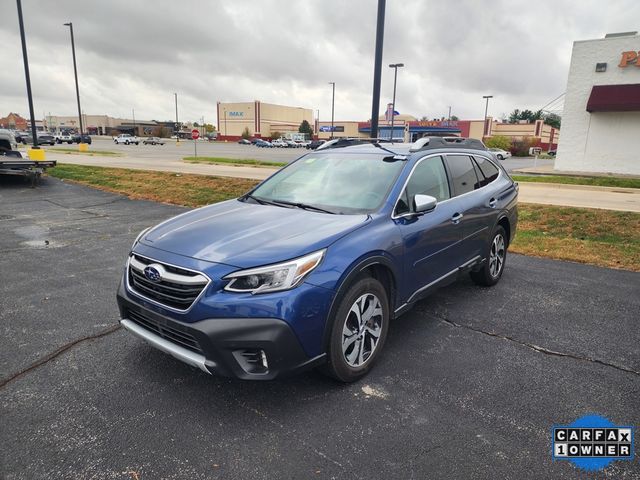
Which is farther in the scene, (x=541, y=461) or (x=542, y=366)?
(x=542, y=366)

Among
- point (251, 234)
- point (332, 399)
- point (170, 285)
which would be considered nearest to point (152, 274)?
point (170, 285)

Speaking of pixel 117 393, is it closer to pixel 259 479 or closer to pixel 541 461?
pixel 259 479

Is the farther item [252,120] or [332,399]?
[252,120]

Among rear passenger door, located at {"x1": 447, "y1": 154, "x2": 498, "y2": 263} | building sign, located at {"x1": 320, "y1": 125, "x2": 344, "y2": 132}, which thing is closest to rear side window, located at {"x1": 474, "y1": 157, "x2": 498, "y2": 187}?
rear passenger door, located at {"x1": 447, "y1": 154, "x2": 498, "y2": 263}

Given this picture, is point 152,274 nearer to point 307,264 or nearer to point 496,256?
point 307,264

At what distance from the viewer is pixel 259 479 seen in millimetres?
2359

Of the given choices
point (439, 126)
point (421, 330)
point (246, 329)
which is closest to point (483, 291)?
point (421, 330)

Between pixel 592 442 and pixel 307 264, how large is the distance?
2.08 meters

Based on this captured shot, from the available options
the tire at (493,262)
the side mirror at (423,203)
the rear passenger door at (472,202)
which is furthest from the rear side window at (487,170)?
the side mirror at (423,203)

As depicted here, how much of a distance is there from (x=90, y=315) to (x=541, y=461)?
159 inches

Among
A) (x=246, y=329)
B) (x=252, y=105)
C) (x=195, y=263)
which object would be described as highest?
(x=252, y=105)

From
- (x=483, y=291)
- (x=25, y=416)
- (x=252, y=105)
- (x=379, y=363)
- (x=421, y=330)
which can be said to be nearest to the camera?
(x=25, y=416)

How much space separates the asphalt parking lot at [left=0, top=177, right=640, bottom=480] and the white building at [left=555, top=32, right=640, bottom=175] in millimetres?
20714

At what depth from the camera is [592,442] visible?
2727mm
